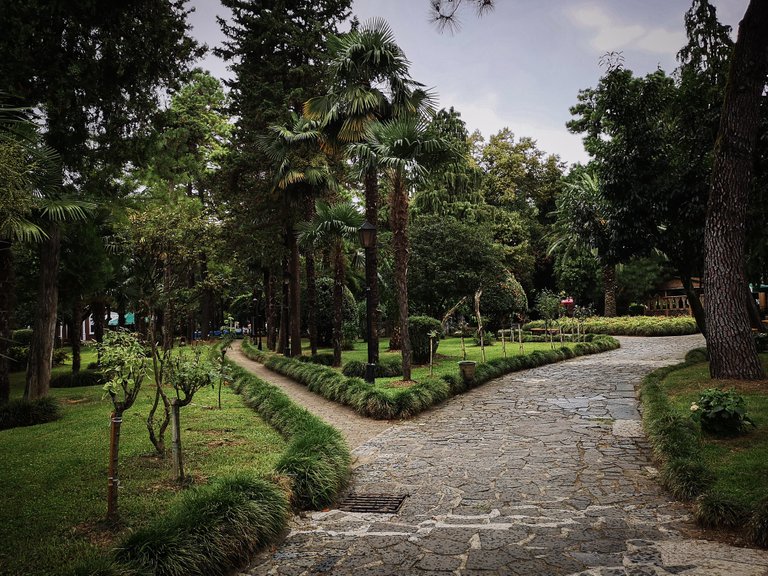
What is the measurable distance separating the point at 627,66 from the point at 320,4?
1186 centimetres

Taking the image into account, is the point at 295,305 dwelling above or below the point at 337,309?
above

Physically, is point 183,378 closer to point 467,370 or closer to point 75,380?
point 467,370

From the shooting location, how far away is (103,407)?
450 inches

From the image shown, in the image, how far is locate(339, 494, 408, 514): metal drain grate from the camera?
5.37 metres

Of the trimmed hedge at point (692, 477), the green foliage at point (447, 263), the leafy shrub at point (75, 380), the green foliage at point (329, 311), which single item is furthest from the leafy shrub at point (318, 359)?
the trimmed hedge at point (692, 477)

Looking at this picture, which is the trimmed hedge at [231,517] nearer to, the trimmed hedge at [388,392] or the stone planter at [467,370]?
the trimmed hedge at [388,392]

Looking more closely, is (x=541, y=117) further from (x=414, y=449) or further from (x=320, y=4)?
(x=414, y=449)

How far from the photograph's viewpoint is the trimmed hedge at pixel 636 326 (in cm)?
2819

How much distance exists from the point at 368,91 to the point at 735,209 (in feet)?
28.4

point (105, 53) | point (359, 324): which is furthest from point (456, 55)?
point (359, 324)

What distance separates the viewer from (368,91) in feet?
43.8

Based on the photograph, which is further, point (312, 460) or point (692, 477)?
point (312, 460)

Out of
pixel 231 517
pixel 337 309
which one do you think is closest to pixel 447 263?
pixel 337 309

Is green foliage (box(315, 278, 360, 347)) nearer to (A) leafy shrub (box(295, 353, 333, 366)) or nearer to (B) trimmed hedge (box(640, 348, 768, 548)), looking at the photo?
(A) leafy shrub (box(295, 353, 333, 366))
